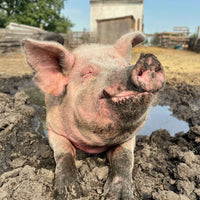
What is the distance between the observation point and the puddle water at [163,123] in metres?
3.73

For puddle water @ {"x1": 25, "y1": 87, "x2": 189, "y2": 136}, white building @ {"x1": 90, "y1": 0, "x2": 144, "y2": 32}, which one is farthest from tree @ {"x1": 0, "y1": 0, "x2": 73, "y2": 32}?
puddle water @ {"x1": 25, "y1": 87, "x2": 189, "y2": 136}

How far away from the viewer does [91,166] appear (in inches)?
92.0

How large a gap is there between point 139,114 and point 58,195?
108cm

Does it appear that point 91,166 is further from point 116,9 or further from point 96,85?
point 116,9

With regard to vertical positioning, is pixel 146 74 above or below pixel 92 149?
above

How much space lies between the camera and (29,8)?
25.9m

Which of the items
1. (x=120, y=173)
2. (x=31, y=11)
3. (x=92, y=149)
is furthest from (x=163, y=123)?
(x=31, y=11)

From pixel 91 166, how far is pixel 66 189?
0.45m

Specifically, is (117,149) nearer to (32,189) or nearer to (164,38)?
(32,189)

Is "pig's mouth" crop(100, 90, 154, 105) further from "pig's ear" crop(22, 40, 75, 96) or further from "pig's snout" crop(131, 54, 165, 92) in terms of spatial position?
"pig's ear" crop(22, 40, 75, 96)

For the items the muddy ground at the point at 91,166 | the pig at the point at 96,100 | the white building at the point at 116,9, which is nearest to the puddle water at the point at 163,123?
the muddy ground at the point at 91,166

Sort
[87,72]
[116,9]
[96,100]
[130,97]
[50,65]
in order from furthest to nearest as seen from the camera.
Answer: [116,9], [50,65], [87,72], [96,100], [130,97]

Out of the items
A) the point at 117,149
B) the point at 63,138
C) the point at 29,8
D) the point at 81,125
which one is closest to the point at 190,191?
the point at 117,149

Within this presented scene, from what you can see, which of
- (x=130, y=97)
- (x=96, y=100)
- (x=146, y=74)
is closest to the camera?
(x=146, y=74)
